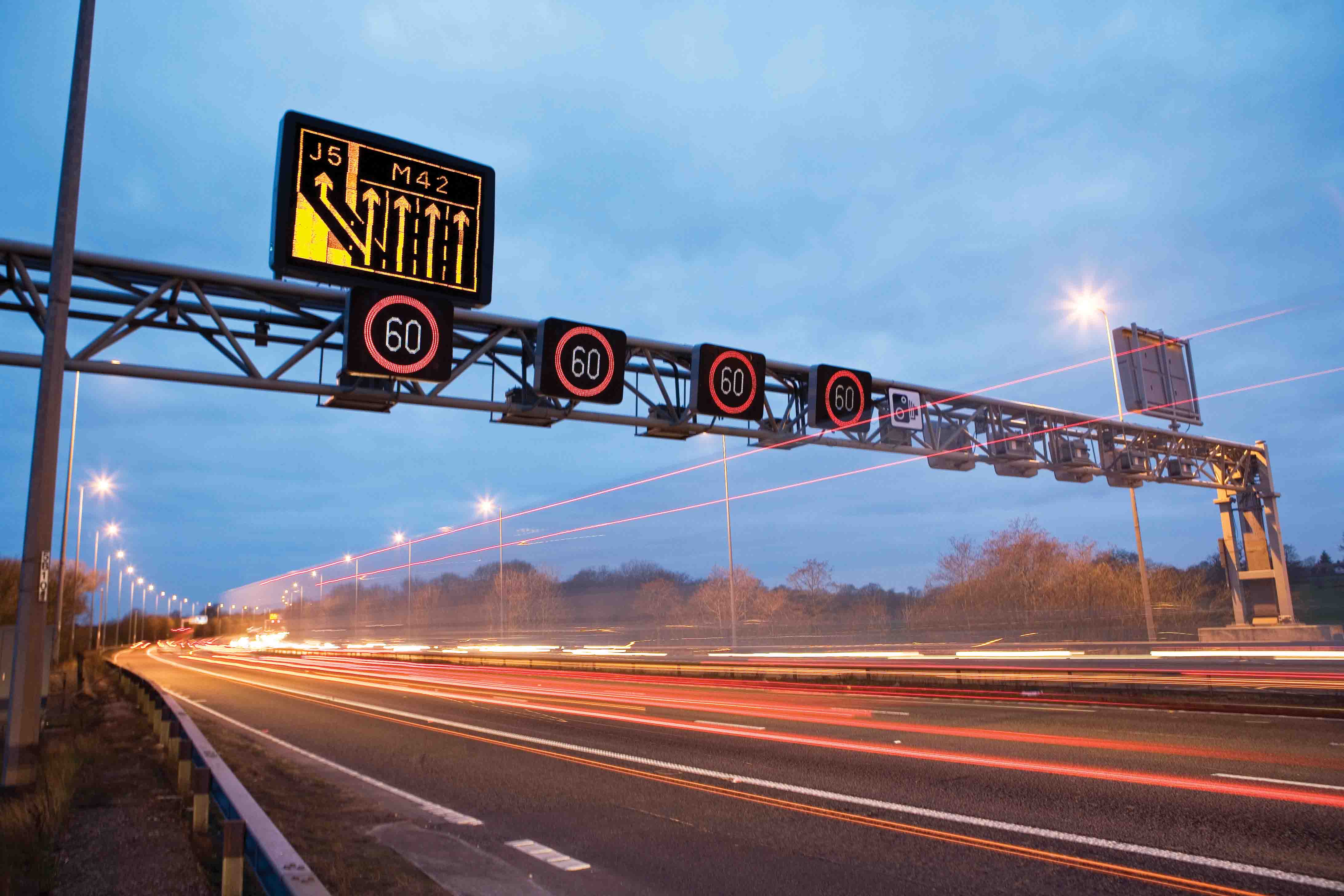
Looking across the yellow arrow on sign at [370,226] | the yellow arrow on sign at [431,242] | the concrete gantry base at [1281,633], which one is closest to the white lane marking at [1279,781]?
the yellow arrow on sign at [431,242]

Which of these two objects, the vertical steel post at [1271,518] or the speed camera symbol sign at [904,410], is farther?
the vertical steel post at [1271,518]

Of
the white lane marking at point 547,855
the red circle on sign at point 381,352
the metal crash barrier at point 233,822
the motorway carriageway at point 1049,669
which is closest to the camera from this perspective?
the metal crash barrier at point 233,822

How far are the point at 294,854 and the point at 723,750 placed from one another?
7961 millimetres

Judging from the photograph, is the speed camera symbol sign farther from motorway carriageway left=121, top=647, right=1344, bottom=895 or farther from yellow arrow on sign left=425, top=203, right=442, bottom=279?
yellow arrow on sign left=425, top=203, right=442, bottom=279

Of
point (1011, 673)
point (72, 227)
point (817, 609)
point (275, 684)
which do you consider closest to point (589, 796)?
point (72, 227)

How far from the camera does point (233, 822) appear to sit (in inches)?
214

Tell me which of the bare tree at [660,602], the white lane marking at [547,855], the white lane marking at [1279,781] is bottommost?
the white lane marking at [547,855]

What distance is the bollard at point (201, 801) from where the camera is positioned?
732cm

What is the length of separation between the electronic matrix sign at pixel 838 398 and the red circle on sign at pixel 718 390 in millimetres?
1777

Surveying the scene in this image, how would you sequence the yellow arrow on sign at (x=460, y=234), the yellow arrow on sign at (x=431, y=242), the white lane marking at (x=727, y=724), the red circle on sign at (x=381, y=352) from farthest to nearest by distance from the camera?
the white lane marking at (x=727, y=724) → the yellow arrow on sign at (x=460, y=234) → the yellow arrow on sign at (x=431, y=242) → the red circle on sign at (x=381, y=352)

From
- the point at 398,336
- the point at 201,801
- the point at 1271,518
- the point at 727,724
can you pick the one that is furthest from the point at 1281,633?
the point at 201,801

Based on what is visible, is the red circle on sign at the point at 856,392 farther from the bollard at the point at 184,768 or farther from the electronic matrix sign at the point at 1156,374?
the bollard at the point at 184,768

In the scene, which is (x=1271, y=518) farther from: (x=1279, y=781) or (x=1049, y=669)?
(x=1279, y=781)

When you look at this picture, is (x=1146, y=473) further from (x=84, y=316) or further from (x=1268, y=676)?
(x=84, y=316)
